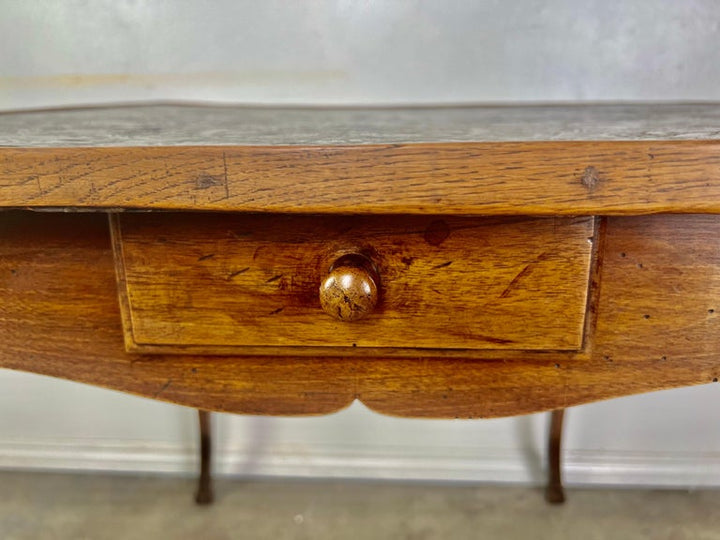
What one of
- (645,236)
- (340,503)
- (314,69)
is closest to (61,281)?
(645,236)

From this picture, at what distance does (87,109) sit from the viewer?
787 millimetres

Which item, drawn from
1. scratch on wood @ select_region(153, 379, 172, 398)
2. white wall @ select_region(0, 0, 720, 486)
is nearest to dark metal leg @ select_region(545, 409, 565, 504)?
white wall @ select_region(0, 0, 720, 486)

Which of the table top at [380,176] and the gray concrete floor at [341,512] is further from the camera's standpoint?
the gray concrete floor at [341,512]

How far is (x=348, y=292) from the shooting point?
1.33ft

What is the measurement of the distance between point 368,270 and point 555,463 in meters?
0.74

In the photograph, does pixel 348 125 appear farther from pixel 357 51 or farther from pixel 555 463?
pixel 555 463

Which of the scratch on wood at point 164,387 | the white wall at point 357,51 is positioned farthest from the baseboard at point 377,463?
the scratch on wood at point 164,387

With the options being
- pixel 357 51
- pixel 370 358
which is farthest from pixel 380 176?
pixel 357 51

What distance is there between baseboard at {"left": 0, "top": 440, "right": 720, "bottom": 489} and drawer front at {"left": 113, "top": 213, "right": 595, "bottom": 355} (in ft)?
2.35

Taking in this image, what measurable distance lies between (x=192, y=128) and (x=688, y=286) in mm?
380

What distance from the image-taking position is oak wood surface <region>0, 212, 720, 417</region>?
432mm

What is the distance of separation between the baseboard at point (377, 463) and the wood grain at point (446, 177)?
809 millimetres

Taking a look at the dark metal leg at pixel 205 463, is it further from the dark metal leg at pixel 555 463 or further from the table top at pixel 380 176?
the table top at pixel 380 176

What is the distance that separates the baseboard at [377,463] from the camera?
1.09 metres
